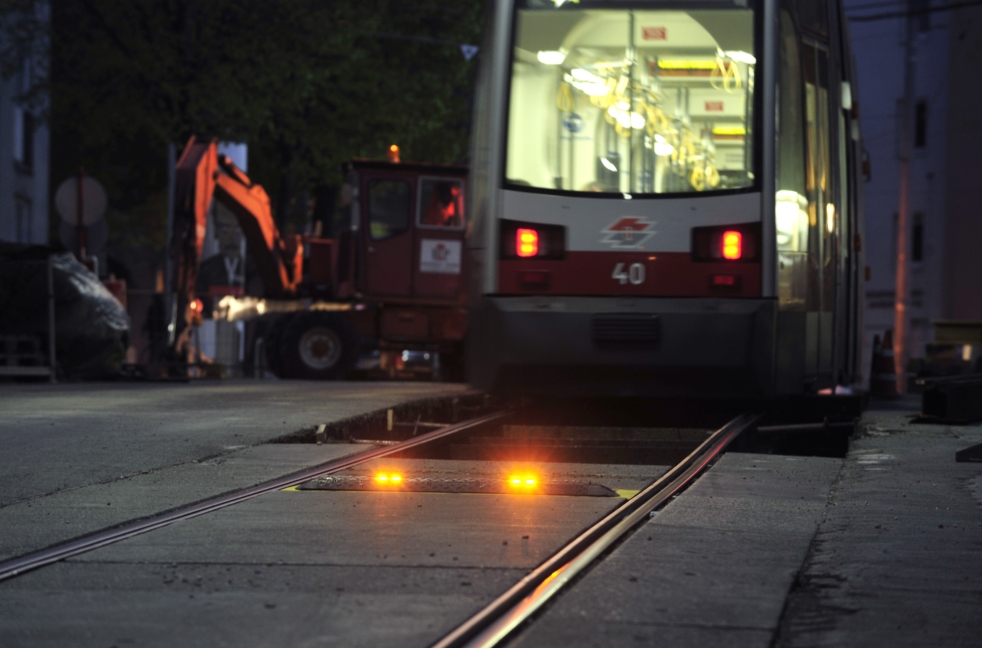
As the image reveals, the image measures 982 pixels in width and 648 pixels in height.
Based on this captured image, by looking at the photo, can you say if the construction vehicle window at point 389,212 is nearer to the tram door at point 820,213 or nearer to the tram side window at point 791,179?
the tram door at point 820,213

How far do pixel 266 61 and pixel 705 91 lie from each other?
1800cm

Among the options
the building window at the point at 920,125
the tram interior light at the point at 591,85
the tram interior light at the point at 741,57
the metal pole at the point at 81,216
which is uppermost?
the building window at the point at 920,125

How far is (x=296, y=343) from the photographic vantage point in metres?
23.5

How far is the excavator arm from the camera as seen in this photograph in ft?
71.8

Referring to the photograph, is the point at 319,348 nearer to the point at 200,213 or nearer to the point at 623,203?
the point at 200,213

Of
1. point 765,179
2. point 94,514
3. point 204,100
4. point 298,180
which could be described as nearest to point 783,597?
point 94,514

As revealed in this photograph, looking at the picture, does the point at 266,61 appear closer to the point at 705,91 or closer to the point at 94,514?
the point at 705,91

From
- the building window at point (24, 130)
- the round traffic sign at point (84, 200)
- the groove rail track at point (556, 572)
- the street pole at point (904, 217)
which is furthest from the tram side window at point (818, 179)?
the building window at point (24, 130)

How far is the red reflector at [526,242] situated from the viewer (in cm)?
1133

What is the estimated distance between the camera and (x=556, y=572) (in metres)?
4.98

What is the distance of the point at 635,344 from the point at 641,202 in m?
1.02

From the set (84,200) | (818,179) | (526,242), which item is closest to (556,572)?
(526,242)

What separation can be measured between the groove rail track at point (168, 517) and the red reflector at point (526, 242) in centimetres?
220

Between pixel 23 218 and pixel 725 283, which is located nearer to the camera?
pixel 725 283
